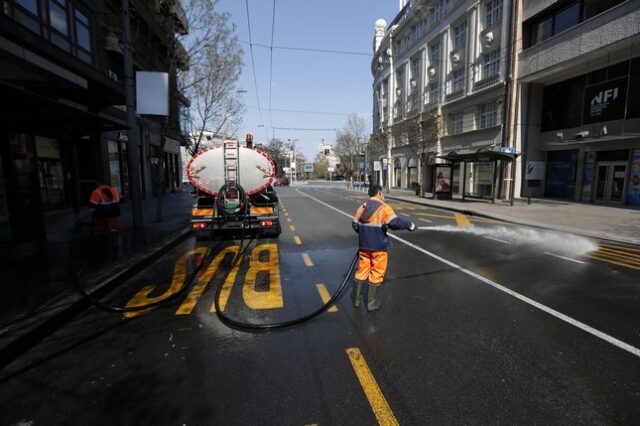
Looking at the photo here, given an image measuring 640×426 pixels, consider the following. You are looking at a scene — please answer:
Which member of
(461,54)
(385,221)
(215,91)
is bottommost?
(385,221)

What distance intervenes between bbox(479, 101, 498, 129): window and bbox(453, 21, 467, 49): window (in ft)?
22.1

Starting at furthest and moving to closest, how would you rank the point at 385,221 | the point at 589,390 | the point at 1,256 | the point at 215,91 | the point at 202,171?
1. the point at 215,91
2. the point at 202,171
3. the point at 1,256
4. the point at 385,221
5. the point at 589,390

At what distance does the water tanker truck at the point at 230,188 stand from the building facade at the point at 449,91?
48.5 feet

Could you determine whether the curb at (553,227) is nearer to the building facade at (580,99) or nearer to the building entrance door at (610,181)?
the building facade at (580,99)

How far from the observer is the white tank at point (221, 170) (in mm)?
9500

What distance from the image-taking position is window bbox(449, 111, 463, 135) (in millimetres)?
29881

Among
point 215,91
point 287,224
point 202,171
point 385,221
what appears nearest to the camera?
point 385,221

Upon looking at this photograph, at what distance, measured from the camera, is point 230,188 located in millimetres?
9492

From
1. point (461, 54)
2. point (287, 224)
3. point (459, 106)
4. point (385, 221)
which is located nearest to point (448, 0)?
point (461, 54)

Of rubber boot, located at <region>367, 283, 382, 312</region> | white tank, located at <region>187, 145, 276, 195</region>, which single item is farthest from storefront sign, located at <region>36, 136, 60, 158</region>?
rubber boot, located at <region>367, 283, 382, 312</region>

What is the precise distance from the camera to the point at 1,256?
23.7 feet

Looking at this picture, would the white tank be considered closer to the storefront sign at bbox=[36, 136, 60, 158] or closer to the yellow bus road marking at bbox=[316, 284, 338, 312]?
the yellow bus road marking at bbox=[316, 284, 338, 312]

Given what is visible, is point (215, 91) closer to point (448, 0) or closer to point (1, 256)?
point (1, 256)

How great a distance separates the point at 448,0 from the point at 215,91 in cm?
2491
